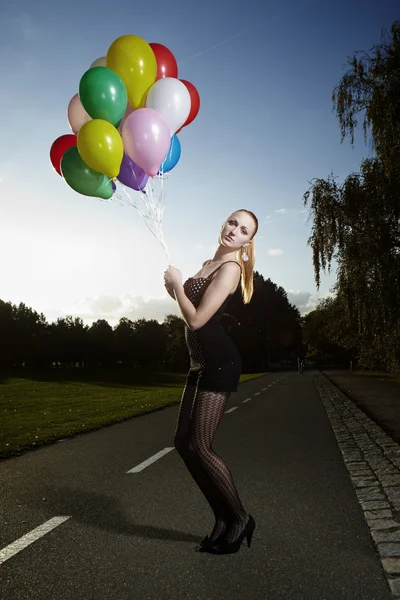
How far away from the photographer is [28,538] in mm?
3816

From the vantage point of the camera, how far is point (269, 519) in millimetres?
4281

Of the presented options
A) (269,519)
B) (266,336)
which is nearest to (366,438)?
(269,519)

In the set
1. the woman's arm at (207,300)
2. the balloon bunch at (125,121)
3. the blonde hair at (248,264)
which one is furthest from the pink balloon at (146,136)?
the woman's arm at (207,300)

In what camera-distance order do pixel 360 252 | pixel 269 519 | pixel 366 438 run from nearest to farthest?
pixel 269 519
pixel 366 438
pixel 360 252

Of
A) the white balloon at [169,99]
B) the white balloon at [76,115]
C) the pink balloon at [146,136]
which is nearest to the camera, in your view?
the pink balloon at [146,136]

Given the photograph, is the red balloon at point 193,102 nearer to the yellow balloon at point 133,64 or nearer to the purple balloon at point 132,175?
the yellow balloon at point 133,64

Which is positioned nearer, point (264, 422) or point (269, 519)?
point (269, 519)

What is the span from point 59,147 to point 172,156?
1.05 metres

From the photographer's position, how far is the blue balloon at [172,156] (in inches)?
193

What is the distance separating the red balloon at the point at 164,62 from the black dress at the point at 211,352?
251cm

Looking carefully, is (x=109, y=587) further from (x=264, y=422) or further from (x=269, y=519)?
(x=264, y=422)

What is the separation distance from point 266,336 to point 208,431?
2620 inches

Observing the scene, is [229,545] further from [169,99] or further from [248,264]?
[169,99]

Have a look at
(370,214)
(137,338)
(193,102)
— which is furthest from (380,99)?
(137,338)
